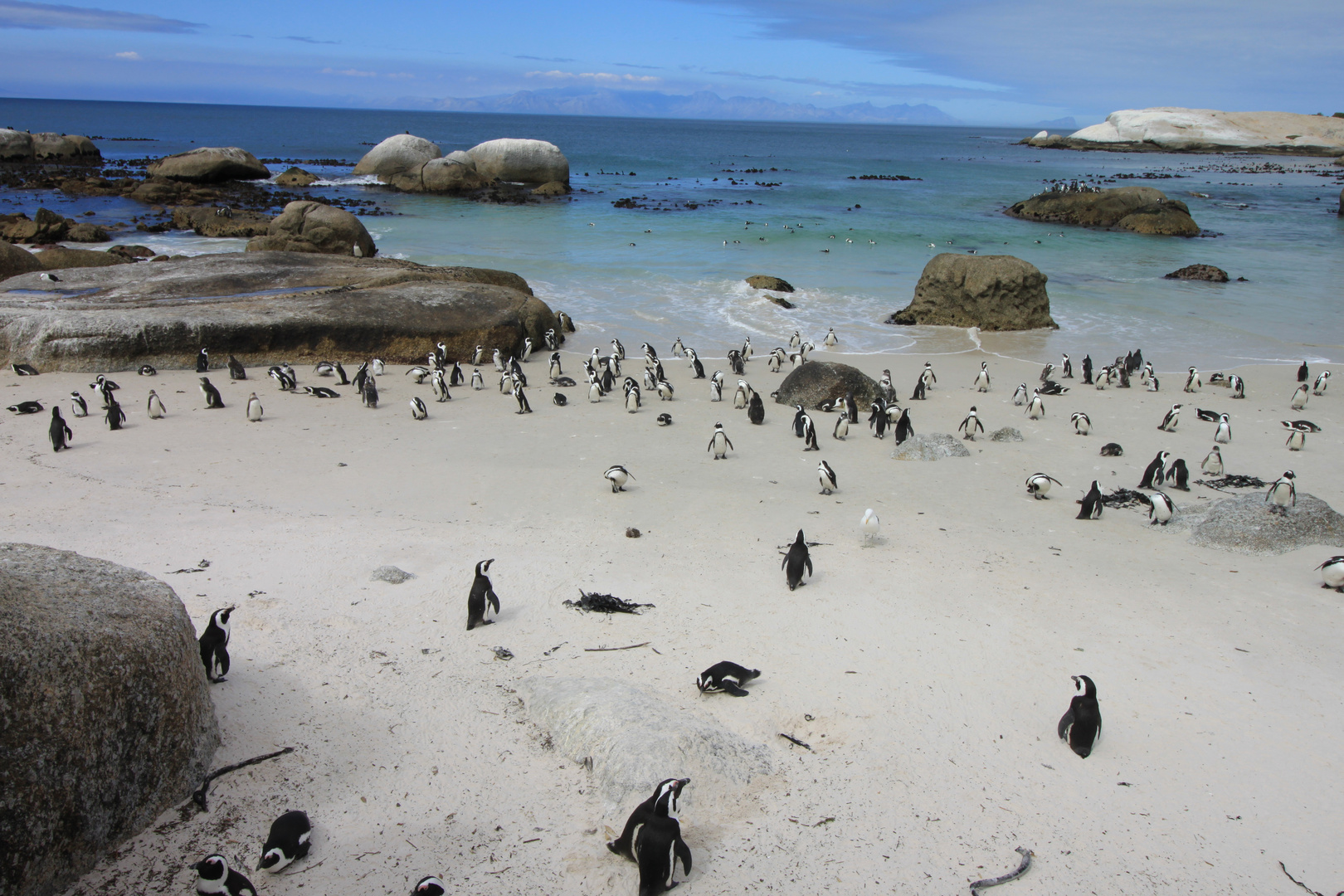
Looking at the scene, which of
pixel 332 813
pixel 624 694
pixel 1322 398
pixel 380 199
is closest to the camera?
pixel 332 813

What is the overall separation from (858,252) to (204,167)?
40082mm

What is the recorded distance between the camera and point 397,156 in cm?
5375

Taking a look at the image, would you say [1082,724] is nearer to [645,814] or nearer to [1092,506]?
[645,814]

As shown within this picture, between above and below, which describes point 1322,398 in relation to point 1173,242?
below

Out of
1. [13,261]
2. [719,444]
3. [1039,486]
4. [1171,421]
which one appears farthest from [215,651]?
[13,261]

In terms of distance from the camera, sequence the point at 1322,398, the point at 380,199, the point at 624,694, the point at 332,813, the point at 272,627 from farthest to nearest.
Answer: the point at 380,199, the point at 1322,398, the point at 272,627, the point at 624,694, the point at 332,813

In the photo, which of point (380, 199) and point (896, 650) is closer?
point (896, 650)

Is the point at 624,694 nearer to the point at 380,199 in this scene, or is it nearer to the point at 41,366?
the point at 41,366

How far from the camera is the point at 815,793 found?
14.7 feet

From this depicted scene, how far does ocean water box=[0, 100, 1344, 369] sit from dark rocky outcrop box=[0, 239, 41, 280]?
9.11m

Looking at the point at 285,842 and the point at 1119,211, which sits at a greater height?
the point at 1119,211

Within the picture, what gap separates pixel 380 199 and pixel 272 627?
46.4m

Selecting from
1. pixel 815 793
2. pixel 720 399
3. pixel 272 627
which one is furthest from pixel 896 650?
pixel 720 399

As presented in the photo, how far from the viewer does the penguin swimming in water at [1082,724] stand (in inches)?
193
